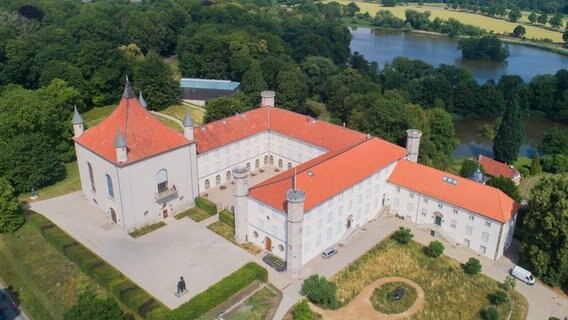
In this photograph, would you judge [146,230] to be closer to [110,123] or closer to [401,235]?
[110,123]

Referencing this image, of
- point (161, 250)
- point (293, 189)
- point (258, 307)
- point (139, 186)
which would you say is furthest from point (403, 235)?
point (139, 186)

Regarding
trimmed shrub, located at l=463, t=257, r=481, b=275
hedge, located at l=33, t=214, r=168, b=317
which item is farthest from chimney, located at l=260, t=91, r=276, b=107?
trimmed shrub, located at l=463, t=257, r=481, b=275

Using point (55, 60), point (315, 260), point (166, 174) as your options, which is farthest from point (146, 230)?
point (55, 60)

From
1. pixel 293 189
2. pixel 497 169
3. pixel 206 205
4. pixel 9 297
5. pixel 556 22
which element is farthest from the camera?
pixel 556 22

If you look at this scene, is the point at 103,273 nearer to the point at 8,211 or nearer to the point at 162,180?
the point at 162,180

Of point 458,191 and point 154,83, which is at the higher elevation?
point 154,83

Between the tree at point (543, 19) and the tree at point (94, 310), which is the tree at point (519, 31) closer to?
the tree at point (543, 19)
